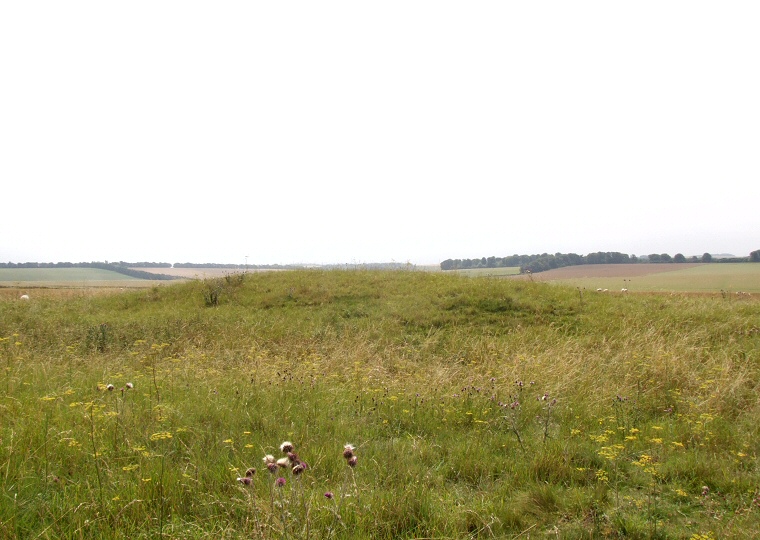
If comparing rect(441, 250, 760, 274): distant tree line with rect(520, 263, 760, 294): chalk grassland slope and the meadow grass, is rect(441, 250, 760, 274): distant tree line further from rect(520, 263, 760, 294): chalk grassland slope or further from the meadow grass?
the meadow grass

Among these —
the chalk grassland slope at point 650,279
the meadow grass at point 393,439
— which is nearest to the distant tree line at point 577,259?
the chalk grassland slope at point 650,279

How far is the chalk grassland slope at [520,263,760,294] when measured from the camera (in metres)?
15.9

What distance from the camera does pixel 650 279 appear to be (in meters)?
19.7

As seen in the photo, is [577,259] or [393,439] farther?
[577,259]

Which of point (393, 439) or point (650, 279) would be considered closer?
point (393, 439)

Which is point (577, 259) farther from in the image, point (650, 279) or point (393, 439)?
point (393, 439)

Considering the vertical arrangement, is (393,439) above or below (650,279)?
below

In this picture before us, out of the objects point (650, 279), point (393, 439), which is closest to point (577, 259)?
point (650, 279)

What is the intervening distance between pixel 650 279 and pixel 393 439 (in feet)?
62.9

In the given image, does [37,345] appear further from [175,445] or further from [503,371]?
[503,371]

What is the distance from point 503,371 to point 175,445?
188 inches

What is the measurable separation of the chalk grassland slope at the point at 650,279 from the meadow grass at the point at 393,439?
6010 mm

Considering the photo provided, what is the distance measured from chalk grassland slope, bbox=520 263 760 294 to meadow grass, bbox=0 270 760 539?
6.01 metres

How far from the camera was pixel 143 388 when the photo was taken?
5.65m
